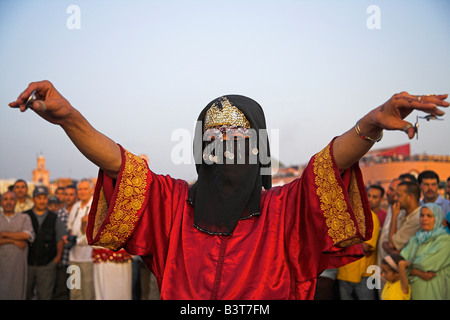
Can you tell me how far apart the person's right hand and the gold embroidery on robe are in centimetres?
136

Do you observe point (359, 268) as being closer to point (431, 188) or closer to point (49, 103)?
point (431, 188)

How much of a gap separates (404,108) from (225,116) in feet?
3.63

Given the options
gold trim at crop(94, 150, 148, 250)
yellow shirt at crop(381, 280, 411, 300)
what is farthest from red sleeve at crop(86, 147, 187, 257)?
yellow shirt at crop(381, 280, 411, 300)

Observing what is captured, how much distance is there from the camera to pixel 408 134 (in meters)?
2.21

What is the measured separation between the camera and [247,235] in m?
2.96

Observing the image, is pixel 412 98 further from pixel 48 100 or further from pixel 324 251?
pixel 48 100

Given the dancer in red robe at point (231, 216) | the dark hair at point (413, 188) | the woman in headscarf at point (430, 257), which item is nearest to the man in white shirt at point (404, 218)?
the dark hair at point (413, 188)

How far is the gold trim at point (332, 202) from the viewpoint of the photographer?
2.70 metres

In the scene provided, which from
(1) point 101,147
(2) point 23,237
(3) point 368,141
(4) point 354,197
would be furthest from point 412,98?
(2) point 23,237

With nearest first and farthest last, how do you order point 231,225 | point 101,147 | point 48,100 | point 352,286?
point 48,100 → point 101,147 → point 231,225 → point 352,286

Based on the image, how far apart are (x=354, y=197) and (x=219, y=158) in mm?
809

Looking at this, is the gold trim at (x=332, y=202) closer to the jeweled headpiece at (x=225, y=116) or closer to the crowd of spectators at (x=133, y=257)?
the jeweled headpiece at (x=225, y=116)

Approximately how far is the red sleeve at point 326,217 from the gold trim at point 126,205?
0.89 meters

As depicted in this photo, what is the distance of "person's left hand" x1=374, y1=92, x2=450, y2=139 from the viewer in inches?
86.0
